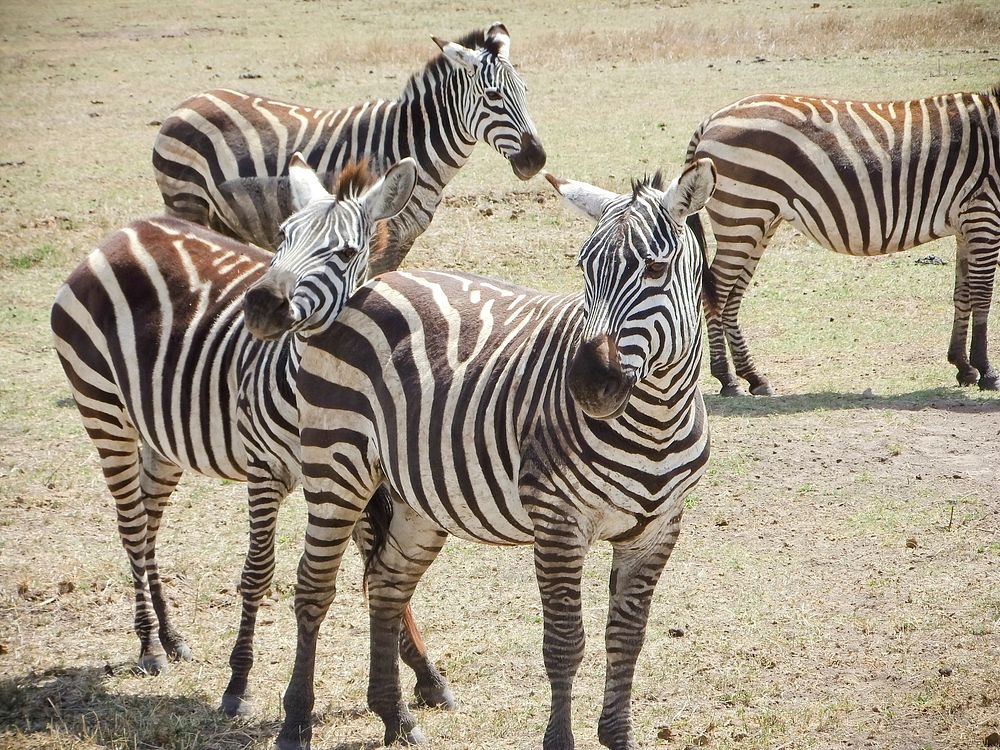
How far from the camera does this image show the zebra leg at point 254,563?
212 inches

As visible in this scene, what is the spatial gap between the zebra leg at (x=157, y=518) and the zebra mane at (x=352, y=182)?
6.40ft

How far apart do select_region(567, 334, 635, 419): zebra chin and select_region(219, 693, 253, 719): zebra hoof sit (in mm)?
2577

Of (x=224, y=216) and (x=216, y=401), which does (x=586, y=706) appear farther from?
(x=224, y=216)

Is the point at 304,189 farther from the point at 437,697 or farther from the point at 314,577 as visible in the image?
the point at 437,697

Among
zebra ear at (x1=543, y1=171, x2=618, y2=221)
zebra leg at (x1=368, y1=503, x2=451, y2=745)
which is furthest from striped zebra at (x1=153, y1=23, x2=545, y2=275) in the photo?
zebra ear at (x1=543, y1=171, x2=618, y2=221)

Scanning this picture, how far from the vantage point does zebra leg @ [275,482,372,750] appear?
4922 millimetres

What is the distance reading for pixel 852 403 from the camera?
905cm

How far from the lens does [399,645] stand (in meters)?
5.51

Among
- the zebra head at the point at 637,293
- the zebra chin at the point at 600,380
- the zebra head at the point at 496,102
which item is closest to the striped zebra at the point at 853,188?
the zebra head at the point at 496,102

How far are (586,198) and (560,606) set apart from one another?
1.58 metres

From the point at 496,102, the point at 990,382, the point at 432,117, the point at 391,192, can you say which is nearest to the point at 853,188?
the point at 990,382

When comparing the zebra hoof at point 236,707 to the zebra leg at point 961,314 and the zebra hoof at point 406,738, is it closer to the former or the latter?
the zebra hoof at point 406,738

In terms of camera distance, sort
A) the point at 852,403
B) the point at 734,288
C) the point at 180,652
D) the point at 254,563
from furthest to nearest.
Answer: the point at 734,288
the point at 852,403
the point at 180,652
the point at 254,563

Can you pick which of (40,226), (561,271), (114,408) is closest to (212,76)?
(40,226)
